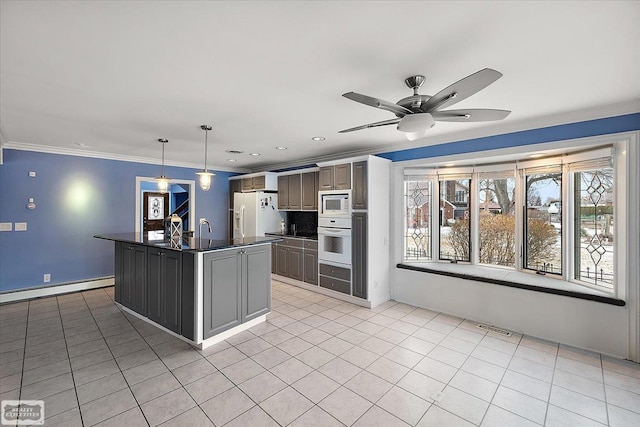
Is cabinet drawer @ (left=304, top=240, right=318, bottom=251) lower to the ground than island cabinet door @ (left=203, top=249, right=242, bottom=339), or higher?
higher

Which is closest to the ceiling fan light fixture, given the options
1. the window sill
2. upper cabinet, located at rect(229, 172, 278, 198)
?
the window sill

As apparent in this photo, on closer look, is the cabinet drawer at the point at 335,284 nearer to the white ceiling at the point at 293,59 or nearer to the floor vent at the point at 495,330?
the floor vent at the point at 495,330

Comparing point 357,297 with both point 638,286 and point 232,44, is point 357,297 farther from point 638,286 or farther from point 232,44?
point 232,44

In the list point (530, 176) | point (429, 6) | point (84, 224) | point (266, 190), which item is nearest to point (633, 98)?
point (530, 176)

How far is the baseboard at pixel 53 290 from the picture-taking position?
4234mm

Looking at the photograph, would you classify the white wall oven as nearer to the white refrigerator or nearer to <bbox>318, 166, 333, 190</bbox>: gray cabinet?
<bbox>318, 166, 333, 190</bbox>: gray cabinet

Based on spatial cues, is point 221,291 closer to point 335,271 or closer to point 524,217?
point 335,271

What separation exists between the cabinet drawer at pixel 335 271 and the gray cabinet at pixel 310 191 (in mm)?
Answer: 1104

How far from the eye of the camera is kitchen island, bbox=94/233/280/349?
2.90 metres

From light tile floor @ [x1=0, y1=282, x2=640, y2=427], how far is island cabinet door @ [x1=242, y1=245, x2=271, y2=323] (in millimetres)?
221

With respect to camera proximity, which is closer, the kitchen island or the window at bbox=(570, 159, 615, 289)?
the kitchen island

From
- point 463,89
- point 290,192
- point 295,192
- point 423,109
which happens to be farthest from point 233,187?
point 463,89

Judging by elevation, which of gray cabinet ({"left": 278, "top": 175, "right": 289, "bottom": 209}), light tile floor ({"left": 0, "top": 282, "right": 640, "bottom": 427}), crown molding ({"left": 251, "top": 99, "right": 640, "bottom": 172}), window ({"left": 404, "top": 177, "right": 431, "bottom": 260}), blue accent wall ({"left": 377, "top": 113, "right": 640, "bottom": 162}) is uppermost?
crown molding ({"left": 251, "top": 99, "right": 640, "bottom": 172})

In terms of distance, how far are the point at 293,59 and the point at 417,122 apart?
0.94 metres
